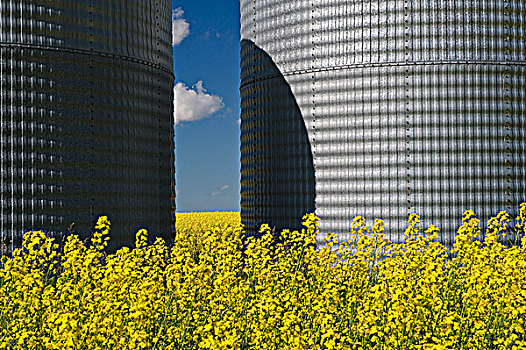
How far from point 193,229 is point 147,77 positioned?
10389mm

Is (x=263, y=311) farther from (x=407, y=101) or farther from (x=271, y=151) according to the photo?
(x=271, y=151)

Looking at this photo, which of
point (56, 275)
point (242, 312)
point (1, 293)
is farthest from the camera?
point (56, 275)

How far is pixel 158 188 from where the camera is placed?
32.4 ft

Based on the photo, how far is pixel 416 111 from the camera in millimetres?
9547

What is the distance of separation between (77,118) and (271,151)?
3.36m

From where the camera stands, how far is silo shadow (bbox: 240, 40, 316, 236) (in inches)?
403

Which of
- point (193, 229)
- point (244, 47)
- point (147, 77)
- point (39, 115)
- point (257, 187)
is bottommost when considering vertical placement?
point (193, 229)

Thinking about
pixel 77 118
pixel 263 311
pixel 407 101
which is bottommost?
pixel 263 311

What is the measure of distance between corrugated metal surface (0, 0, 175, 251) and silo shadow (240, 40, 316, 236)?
200 cm

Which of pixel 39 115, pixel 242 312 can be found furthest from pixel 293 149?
pixel 242 312

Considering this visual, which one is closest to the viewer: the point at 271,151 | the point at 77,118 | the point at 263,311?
the point at 263,311

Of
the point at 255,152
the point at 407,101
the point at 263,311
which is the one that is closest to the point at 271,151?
the point at 255,152

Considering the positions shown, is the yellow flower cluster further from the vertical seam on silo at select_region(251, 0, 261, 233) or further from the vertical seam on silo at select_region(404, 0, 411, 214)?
the vertical seam on silo at select_region(251, 0, 261, 233)

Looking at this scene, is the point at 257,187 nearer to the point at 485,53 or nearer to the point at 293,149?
the point at 293,149
